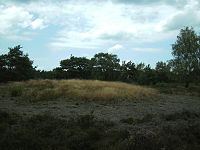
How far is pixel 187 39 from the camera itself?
3744 cm

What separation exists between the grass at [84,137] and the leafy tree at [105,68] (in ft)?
165

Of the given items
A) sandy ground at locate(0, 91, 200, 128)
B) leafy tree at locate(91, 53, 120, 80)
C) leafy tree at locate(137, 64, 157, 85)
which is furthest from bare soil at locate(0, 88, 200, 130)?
leafy tree at locate(91, 53, 120, 80)

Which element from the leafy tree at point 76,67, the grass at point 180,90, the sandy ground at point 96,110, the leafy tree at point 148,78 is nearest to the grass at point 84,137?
the sandy ground at point 96,110

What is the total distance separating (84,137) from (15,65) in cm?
3658

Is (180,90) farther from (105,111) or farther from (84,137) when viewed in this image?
(84,137)

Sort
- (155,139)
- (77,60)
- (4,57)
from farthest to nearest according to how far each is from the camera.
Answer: (77,60) → (4,57) → (155,139)

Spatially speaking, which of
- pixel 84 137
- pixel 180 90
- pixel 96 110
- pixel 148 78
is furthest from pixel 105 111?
pixel 148 78

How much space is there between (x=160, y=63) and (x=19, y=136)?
5989 centimetres

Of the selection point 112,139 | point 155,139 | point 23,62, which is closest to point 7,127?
point 112,139

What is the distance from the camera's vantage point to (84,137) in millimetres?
6266

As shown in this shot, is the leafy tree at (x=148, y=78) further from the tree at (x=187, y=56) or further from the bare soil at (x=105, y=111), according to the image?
the bare soil at (x=105, y=111)

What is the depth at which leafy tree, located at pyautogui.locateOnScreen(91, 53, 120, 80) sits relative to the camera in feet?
193

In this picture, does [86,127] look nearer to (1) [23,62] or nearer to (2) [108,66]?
(1) [23,62]

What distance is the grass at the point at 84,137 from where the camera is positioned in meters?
5.49
